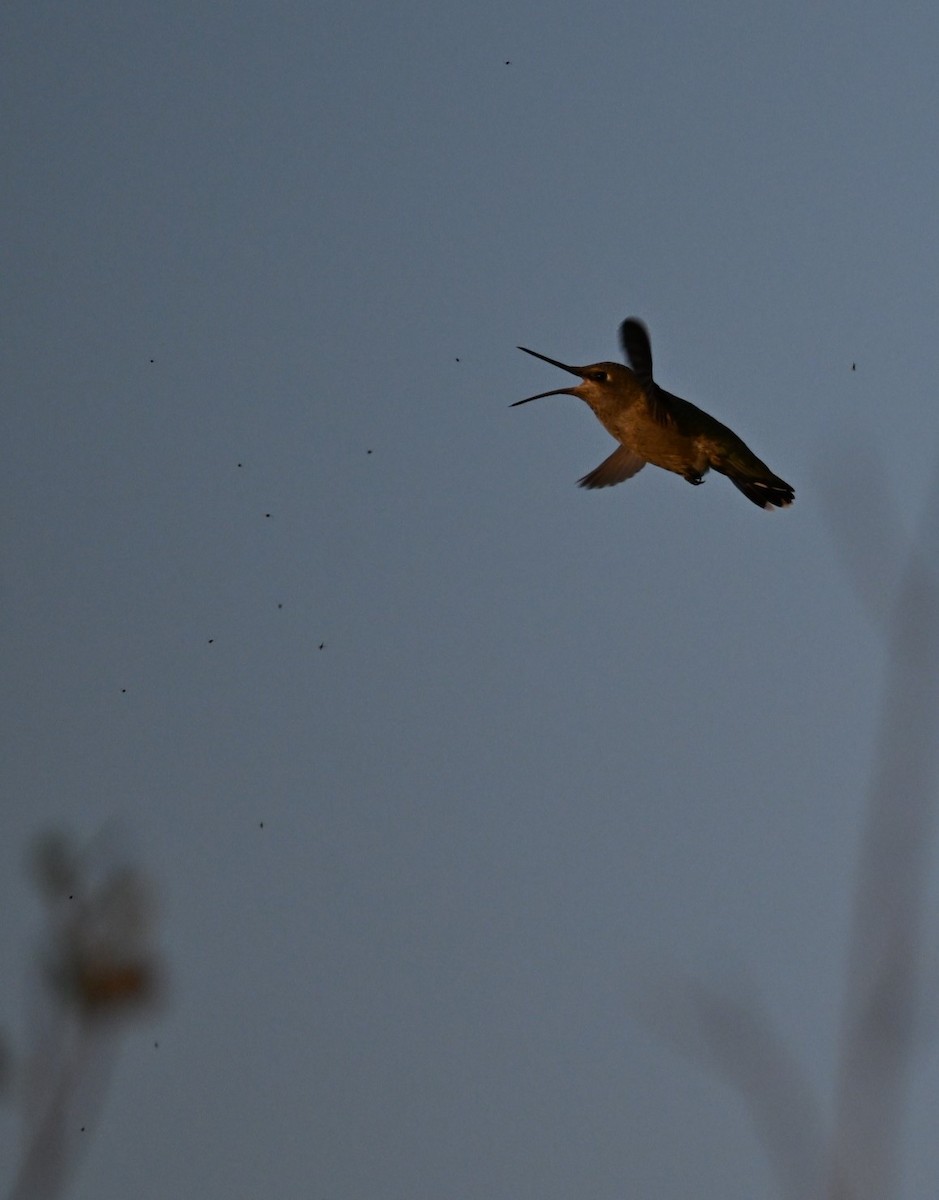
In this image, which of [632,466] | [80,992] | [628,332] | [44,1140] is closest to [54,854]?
[80,992]

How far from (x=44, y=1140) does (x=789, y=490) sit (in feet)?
24.4

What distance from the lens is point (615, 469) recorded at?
10930mm

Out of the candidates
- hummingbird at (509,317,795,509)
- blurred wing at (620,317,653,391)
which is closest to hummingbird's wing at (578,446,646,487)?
hummingbird at (509,317,795,509)

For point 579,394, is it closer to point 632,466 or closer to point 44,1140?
point 632,466

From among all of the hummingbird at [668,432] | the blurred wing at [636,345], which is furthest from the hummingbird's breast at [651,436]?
the blurred wing at [636,345]

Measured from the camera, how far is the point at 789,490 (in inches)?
383

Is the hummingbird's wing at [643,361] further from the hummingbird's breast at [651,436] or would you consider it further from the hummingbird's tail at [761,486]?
the hummingbird's tail at [761,486]

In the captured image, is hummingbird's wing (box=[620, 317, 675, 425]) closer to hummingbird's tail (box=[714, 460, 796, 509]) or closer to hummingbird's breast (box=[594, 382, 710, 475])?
hummingbird's breast (box=[594, 382, 710, 475])

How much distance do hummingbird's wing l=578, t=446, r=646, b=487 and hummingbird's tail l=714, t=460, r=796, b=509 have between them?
2.92 ft

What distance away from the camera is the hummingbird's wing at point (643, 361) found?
8.44 m

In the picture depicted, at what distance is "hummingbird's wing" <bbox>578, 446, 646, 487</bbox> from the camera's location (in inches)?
423

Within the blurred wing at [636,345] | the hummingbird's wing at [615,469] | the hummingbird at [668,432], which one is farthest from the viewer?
the hummingbird's wing at [615,469]

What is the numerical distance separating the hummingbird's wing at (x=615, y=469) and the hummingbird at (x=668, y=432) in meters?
0.58

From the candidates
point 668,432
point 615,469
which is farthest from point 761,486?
point 615,469
